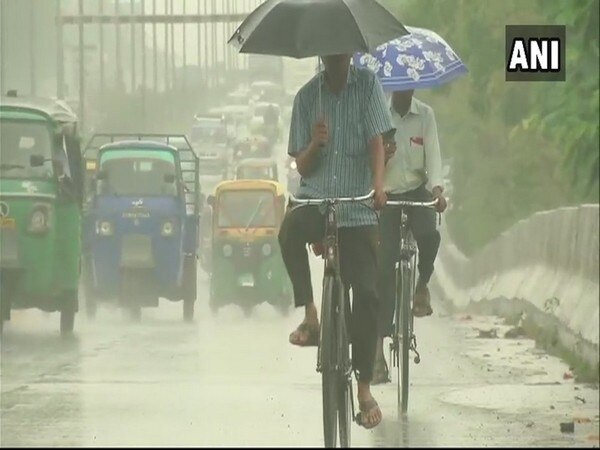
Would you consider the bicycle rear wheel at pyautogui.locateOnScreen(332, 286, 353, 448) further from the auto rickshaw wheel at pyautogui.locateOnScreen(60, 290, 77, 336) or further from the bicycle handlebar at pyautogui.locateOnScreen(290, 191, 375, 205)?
the auto rickshaw wheel at pyautogui.locateOnScreen(60, 290, 77, 336)

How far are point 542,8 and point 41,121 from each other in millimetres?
5716

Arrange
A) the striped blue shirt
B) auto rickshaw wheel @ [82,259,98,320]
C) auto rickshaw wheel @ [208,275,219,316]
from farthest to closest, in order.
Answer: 1. auto rickshaw wheel @ [208,275,219,316]
2. auto rickshaw wheel @ [82,259,98,320]
3. the striped blue shirt

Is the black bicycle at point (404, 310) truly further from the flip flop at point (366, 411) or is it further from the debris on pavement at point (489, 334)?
the debris on pavement at point (489, 334)

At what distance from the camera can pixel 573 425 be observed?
43.7 ft

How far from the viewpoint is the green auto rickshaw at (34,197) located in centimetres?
2259

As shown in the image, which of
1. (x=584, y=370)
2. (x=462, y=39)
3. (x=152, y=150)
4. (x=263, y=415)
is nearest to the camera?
(x=263, y=415)

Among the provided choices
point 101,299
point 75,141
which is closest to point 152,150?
point 101,299

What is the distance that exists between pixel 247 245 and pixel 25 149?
7.93m

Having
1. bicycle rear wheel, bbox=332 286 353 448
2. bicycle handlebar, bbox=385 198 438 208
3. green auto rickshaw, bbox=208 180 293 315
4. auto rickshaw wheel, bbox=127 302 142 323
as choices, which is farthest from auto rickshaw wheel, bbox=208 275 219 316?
bicycle rear wheel, bbox=332 286 353 448

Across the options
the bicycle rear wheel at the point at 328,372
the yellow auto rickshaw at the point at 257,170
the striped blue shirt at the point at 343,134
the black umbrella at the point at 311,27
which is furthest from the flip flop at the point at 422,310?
the yellow auto rickshaw at the point at 257,170

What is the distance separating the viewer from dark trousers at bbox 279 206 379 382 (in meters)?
12.0

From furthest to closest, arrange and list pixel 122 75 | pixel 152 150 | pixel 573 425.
Result: pixel 122 75
pixel 152 150
pixel 573 425

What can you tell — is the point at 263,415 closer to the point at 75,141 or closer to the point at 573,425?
the point at 573,425

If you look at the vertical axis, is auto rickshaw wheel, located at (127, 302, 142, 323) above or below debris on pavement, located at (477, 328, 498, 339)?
below
